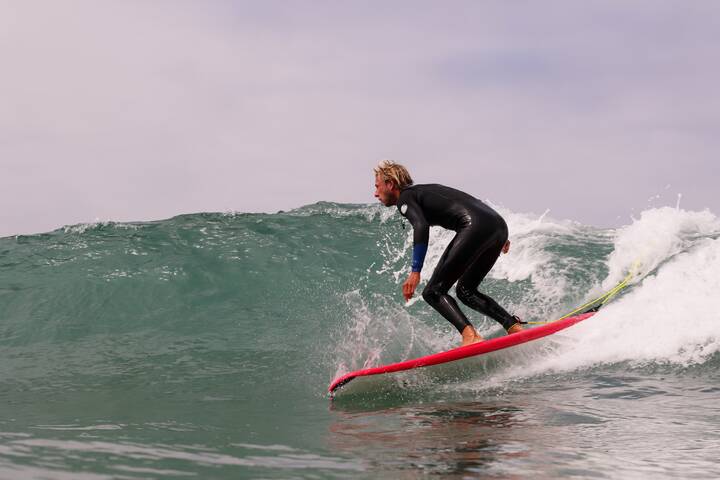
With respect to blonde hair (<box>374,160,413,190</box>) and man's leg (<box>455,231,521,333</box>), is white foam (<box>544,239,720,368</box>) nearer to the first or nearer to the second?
man's leg (<box>455,231,521,333</box>)

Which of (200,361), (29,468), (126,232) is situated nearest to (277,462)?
(29,468)

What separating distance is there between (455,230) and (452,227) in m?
0.10

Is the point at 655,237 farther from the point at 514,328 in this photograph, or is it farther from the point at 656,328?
the point at 514,328

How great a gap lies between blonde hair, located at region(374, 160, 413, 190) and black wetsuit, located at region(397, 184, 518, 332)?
9 cm

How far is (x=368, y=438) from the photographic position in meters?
4.27

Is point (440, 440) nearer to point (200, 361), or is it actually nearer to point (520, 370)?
point (520, 370)

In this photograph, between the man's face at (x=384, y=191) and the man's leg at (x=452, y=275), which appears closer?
the man's leg at (x=452, y=275)

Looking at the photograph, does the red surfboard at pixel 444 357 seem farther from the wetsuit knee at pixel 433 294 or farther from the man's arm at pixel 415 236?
the man's arm at pixel 415 236

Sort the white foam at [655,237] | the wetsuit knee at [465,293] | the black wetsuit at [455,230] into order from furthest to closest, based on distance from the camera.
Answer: the white foam at [655,237] < the wetsuit knee at [465,293] < the black wetsuit at [455,230]

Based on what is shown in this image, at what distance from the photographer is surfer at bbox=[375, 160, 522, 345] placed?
6121 millimetres

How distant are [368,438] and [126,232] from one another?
41.4 feet

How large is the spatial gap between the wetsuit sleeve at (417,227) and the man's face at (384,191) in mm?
138

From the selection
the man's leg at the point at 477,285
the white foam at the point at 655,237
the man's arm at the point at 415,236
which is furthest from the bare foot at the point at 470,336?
the white foam at the point at 655,237

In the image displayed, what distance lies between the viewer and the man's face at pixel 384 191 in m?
6.33
